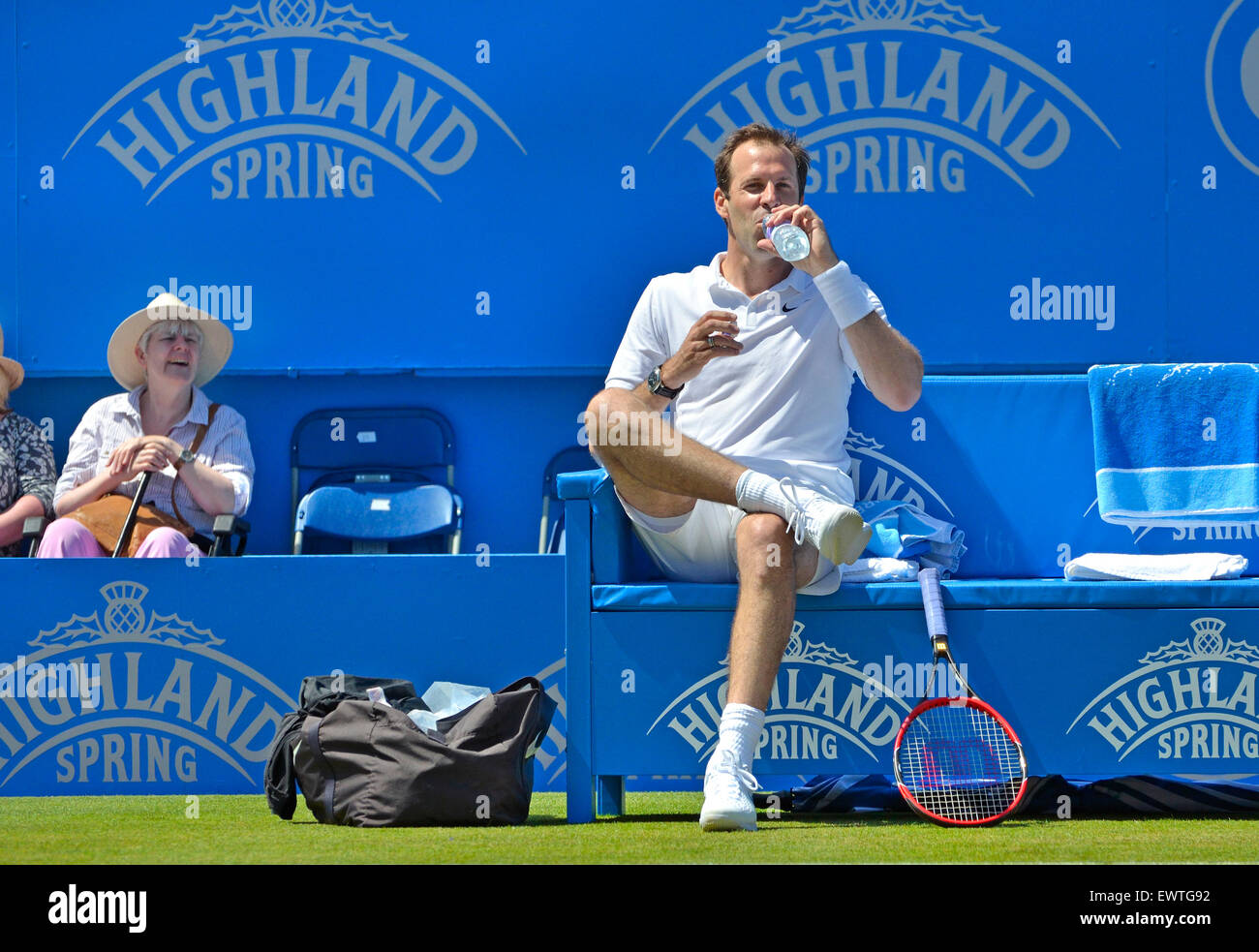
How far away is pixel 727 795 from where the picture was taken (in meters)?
3.05

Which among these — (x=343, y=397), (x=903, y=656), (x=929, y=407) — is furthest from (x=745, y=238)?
(x=343, y=397)

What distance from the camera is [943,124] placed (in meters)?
5.05

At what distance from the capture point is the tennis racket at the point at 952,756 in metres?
3.21

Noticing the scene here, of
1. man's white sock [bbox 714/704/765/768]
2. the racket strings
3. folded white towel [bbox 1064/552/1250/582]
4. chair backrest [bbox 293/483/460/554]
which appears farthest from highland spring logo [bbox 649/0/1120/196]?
man's white sock [bbox 714/704/765/768]

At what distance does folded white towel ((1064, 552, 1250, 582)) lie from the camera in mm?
3447

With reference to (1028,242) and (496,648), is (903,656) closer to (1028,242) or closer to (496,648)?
(496,648)

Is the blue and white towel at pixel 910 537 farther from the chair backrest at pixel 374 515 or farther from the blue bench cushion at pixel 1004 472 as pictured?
the chair backrest at pixel 374 515

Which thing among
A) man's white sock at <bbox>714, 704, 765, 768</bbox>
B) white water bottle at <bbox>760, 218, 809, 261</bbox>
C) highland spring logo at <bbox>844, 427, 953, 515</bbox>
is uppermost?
white water bottle at <bbox>760, 218, 809, 261</bbox>

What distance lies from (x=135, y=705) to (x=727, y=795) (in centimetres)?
206

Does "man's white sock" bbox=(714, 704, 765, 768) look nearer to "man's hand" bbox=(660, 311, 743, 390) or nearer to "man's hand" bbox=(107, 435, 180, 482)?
"man's hand" bbox=(660, 311, 743, 390)

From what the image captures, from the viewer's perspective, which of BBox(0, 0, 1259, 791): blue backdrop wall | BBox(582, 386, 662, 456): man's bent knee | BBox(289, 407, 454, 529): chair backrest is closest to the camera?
BBox(582, 386, 662, 456): man's bent knee

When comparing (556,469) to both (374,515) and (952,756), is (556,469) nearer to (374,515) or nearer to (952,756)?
(374,515)

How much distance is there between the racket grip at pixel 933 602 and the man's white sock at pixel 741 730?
43 cm

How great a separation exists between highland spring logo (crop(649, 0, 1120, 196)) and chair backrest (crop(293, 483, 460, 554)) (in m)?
1.40
